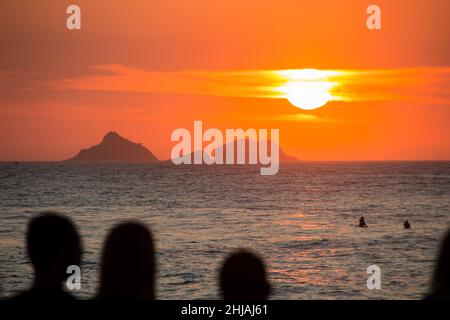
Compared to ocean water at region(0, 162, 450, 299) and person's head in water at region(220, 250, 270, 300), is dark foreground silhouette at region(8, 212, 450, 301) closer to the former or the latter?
person's head in water at region(220, 250, 270, 300)

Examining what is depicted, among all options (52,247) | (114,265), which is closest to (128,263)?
(114,265)

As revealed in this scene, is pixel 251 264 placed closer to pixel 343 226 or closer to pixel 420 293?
pixel 420 293

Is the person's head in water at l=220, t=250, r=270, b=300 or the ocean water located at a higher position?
the person's head in water at l=220, t=250, r=270, b=300

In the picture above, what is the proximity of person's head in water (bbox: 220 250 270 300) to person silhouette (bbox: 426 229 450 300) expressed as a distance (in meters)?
0.79

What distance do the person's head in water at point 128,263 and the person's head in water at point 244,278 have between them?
0.40m

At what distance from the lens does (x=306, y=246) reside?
32.5 metres

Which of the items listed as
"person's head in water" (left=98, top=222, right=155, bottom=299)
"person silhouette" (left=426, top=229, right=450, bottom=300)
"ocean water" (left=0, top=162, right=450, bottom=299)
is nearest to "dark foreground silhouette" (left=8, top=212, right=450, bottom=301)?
"person's head in water" (left=98, top=222, right=155, bottom=299)

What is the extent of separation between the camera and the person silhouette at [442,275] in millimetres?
2744

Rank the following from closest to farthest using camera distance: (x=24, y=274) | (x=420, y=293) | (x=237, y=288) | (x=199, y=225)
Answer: (x=237, y=288) < (x=420, y=293) < (x=24, y=274) < (x=199, y=225)

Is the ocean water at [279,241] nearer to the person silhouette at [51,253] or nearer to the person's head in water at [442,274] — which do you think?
the person silhouette at [51,253]

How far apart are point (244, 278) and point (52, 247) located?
A: 3.33 feet

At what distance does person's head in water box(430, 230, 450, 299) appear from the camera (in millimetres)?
2748
